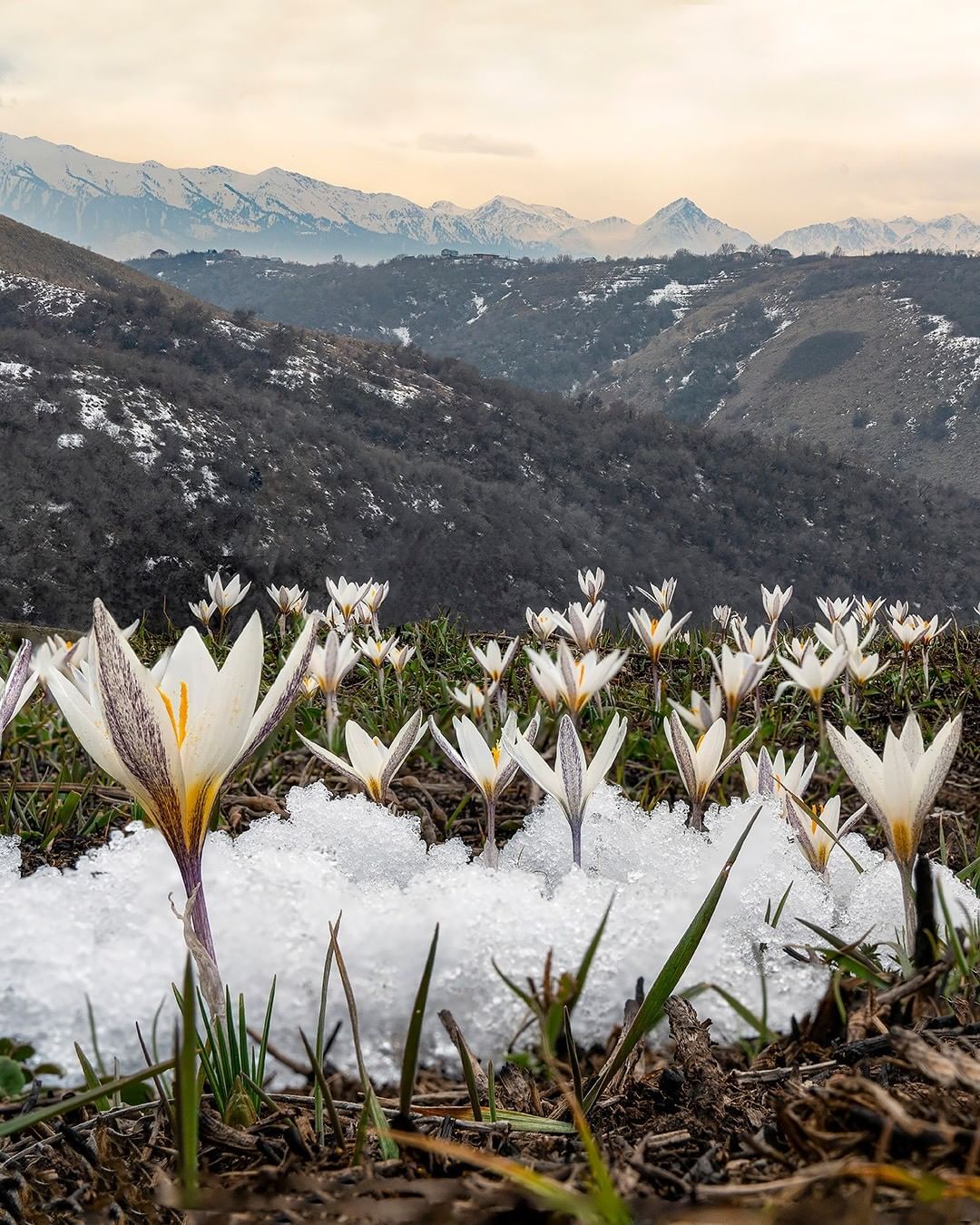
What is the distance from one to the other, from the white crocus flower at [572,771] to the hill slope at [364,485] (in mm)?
15538

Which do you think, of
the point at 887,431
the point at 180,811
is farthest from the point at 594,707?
the point at 887,431

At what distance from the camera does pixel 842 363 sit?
109 meters

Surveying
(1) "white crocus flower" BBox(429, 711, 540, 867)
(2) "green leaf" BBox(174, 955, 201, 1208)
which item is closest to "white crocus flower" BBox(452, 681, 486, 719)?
(1) "white crocus flower" BBox(429, 711, 540, 867)

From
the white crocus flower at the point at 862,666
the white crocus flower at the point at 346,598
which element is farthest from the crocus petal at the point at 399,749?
the white crocus flower at the point at 346,598

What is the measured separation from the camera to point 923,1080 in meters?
0.76

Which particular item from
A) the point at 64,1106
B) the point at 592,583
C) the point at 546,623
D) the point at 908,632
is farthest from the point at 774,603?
the point at 64,1106

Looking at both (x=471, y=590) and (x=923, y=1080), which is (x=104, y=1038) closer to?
(x=923, y=1080)

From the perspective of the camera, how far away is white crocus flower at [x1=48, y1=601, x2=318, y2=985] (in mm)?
890

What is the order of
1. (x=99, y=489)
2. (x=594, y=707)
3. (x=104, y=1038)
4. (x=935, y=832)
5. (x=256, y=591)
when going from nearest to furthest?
(x=104, y=1038), (x=935, y=832), (x=594, y=707), (x=256, y=591), (x=99, y=489)

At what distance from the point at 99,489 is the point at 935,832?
1949cm

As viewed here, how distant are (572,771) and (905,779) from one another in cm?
50

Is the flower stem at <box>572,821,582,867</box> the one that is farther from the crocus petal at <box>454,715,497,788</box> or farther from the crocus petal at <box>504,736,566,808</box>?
the crocus petal at <box>454,715,497,788</box>

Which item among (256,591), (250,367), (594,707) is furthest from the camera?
(250,367)

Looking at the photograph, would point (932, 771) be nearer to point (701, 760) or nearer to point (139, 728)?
point (701, 760)
